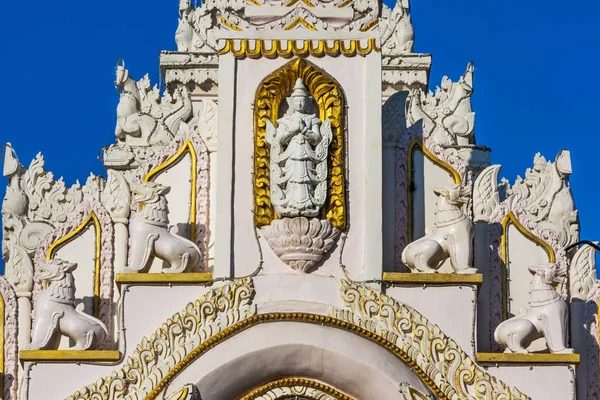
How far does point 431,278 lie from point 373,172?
1.45m

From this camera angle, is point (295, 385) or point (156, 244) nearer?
point (295, 385)

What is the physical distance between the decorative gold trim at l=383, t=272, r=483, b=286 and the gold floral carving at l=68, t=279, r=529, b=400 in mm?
300

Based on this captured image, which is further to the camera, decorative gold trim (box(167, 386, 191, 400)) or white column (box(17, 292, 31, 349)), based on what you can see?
white column (box(17, 292, 31, 349))

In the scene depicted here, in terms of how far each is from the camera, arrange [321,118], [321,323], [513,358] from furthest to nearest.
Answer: [321,118]
[513,358]
[321,323]

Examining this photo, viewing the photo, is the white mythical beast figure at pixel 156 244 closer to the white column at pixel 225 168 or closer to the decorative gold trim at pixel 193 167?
the white column at pixel 225 168

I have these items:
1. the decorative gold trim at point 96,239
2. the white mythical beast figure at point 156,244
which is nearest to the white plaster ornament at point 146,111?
the decorative gold trim at point 96,239

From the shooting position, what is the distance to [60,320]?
26.2m

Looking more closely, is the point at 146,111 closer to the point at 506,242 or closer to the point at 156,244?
the point at 156,244

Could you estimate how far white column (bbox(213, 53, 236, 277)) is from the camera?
26266mm

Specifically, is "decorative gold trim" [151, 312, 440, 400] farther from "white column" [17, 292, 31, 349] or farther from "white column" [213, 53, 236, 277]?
"white column" [17, 292, 31, 349]

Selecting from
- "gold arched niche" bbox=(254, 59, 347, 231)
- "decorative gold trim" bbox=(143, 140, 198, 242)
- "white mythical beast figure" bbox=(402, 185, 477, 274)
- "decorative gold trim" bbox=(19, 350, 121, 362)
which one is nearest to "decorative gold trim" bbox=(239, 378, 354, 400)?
"decorative gold trim" bbox=(19, 350, 121, 362)

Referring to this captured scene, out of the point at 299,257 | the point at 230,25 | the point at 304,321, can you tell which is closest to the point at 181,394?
the point at 304,321

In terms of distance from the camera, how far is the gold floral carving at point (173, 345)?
84.7 ft

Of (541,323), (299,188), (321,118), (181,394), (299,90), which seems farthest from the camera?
(321,118)
